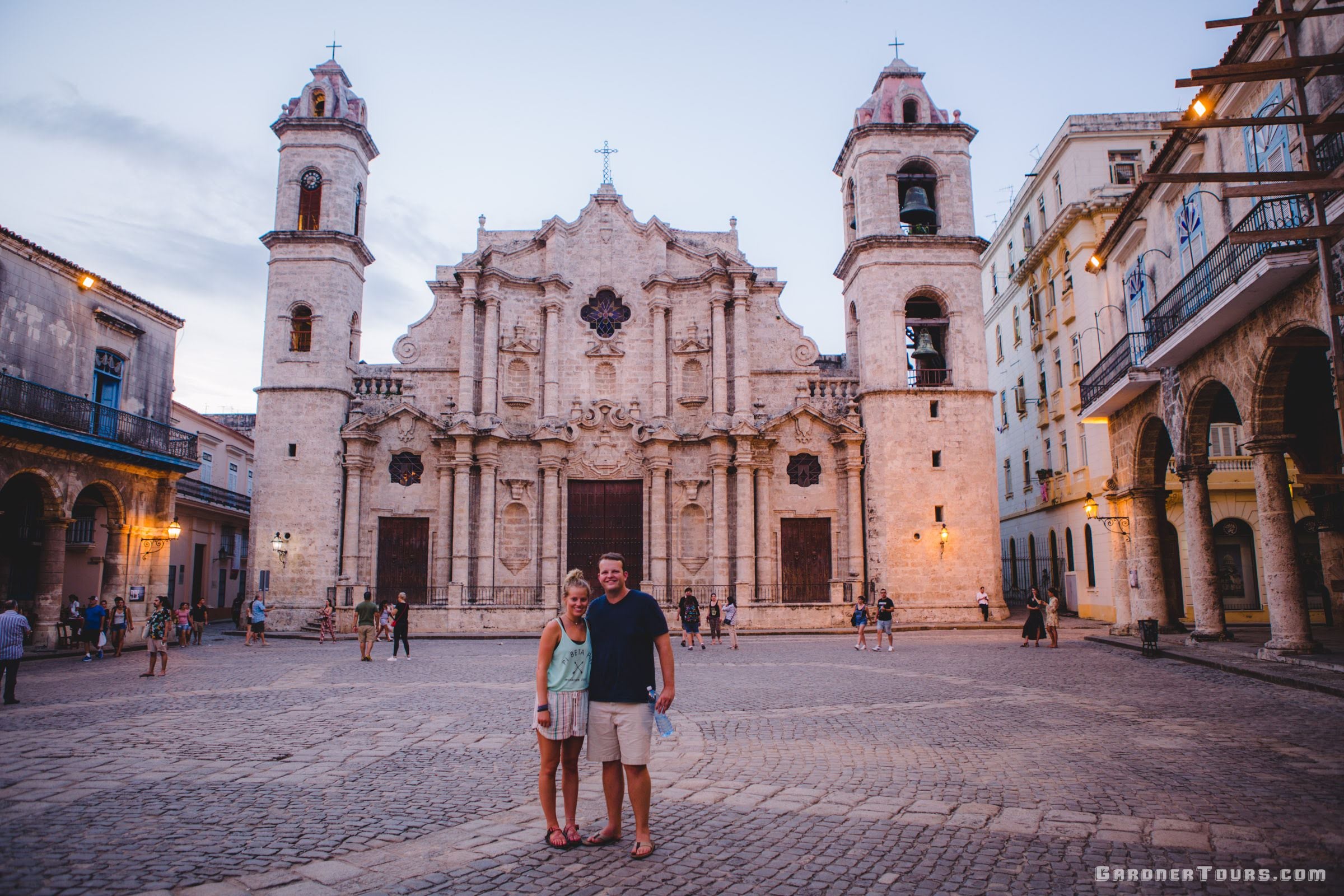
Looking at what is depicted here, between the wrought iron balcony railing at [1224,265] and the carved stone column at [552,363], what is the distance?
1962cm

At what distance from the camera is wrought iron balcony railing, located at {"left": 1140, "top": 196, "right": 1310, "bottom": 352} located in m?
13.2

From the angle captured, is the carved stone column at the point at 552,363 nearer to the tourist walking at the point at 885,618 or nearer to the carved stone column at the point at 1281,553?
the tourist walking at the point at 885,618

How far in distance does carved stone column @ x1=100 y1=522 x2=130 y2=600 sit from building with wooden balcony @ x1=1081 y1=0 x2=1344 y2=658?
2547cm

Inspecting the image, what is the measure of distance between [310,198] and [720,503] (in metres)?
18.9

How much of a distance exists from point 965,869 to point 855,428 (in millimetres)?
25635

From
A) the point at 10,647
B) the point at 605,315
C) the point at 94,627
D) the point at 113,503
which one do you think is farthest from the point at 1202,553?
the point at 113,503

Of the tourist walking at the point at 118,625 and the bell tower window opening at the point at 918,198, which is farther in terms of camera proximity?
the bell tower window opening at the point at 918,198

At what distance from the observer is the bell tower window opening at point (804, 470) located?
31.2 metres

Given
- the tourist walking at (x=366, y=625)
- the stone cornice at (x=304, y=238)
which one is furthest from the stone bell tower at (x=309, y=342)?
the tourist walking at (x=366, y=625)

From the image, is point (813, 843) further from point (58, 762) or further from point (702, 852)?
point (58, 762)

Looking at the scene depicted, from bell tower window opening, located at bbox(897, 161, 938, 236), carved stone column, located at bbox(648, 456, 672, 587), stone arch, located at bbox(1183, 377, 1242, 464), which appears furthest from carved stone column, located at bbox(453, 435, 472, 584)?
stone arch, located at bbox(1183, 377, 1242, 464)

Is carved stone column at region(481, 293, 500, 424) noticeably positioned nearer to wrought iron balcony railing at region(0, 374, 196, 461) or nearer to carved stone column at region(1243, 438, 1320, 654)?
wrought iron balcony railing at region(0, 374, 196, 461)

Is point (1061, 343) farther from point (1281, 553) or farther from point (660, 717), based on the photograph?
point (660, 717)

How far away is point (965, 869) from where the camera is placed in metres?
5.18
